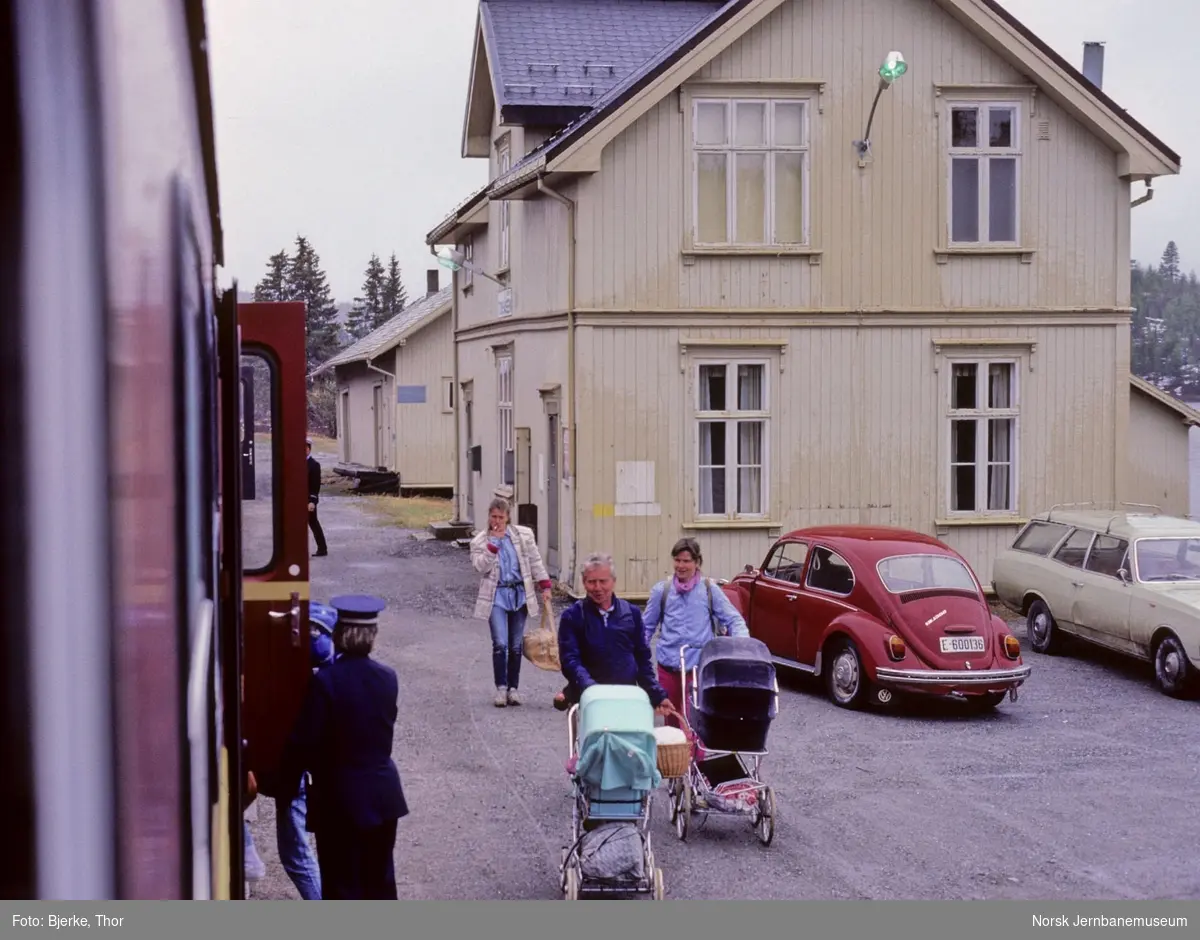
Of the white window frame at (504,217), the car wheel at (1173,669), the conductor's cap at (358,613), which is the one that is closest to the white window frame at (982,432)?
the car wheel at (1173,669)

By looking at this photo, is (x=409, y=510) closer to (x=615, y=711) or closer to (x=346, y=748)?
(x=615, y=711)

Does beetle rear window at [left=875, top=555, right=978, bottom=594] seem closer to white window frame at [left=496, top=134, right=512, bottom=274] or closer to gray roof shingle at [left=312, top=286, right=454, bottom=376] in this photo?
white window frame at [left=496, top=134, right=512, bottom=274]

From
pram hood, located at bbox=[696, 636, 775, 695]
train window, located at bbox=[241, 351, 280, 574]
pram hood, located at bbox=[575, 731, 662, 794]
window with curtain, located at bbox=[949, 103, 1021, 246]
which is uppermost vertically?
window with curtain, located at bbox=[949, 103, 1021, 246]

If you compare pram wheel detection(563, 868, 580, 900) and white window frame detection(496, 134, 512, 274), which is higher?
white window frame detection(496, 134, 512, 274)

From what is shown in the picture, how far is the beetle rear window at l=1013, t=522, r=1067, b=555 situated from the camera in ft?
51.6

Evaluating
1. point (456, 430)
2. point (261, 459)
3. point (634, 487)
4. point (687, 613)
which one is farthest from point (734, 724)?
point (456, 430)

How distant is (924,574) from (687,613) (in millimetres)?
4144

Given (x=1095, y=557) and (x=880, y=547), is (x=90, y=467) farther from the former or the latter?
(x=1095, y=557)

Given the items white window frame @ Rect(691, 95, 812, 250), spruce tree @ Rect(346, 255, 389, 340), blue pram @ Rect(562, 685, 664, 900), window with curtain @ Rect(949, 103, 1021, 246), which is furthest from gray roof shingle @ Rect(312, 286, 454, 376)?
spruce tree @ Rect(346, 255, 389, 340)

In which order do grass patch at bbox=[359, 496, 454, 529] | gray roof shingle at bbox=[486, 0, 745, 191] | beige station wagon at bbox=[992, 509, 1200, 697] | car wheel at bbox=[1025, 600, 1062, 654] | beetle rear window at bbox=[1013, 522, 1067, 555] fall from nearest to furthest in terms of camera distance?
1. beige station wagon at bbox=[992, 509, 1200, 697]
2. car wheel at bbox=[1025, 600, 1062, 654]
3. beetle rear window at bbox=[1013, 522, 1067, 555]
4. gray roof shingle at bbox=[486, 0, 745, 191]
5. grass patch at bbox=[359, 496, 454, 529]

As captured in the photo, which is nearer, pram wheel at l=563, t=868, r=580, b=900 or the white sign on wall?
pram wheel at l=563, t=868, r=580, b=900

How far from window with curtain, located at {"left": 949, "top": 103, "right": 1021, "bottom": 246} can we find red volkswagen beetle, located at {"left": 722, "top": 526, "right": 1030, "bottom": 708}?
263 inches

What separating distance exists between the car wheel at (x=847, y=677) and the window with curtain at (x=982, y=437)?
6869 millimetres

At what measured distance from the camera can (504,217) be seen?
22594 millimetres
